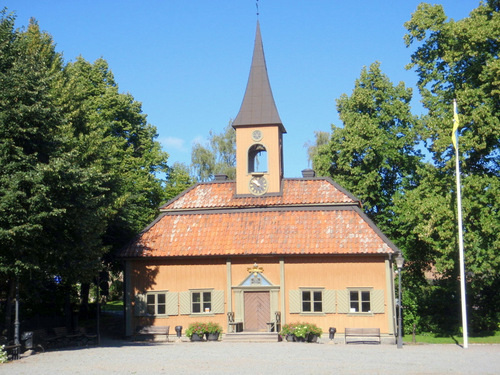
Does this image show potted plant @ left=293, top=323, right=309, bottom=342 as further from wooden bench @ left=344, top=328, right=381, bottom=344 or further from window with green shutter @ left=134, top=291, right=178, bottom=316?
window with green shutter @ left=134, top=291, right=178, bottom=316

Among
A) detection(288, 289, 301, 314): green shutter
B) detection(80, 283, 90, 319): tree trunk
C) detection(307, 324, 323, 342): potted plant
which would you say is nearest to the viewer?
detection(307, 324, 323, 342): potted plant

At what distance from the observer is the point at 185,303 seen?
28.9m

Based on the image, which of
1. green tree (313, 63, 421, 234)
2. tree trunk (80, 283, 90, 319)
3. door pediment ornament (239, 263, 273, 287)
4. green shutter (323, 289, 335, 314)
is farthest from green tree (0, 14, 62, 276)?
green tree (313, 63, 421, 234)

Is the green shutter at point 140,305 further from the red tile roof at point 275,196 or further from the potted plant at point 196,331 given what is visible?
the red tile roof at point 275,196

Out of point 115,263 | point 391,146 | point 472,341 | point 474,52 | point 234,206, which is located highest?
point 474,52

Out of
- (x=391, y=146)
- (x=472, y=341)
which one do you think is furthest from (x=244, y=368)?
(x=391, y=146)

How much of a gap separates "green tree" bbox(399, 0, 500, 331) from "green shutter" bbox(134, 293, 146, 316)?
13.0m

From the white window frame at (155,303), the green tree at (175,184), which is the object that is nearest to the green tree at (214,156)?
the green tree at (175,184)

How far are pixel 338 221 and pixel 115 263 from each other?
12.5 meters

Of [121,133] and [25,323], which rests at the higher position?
[121,133]

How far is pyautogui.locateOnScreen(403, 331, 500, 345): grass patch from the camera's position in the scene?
27.8 meters

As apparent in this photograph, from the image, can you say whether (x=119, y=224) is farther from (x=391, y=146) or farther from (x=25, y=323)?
(x=391, y=146)

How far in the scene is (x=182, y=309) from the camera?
95.0ft

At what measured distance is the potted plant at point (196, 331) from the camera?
27562mm
